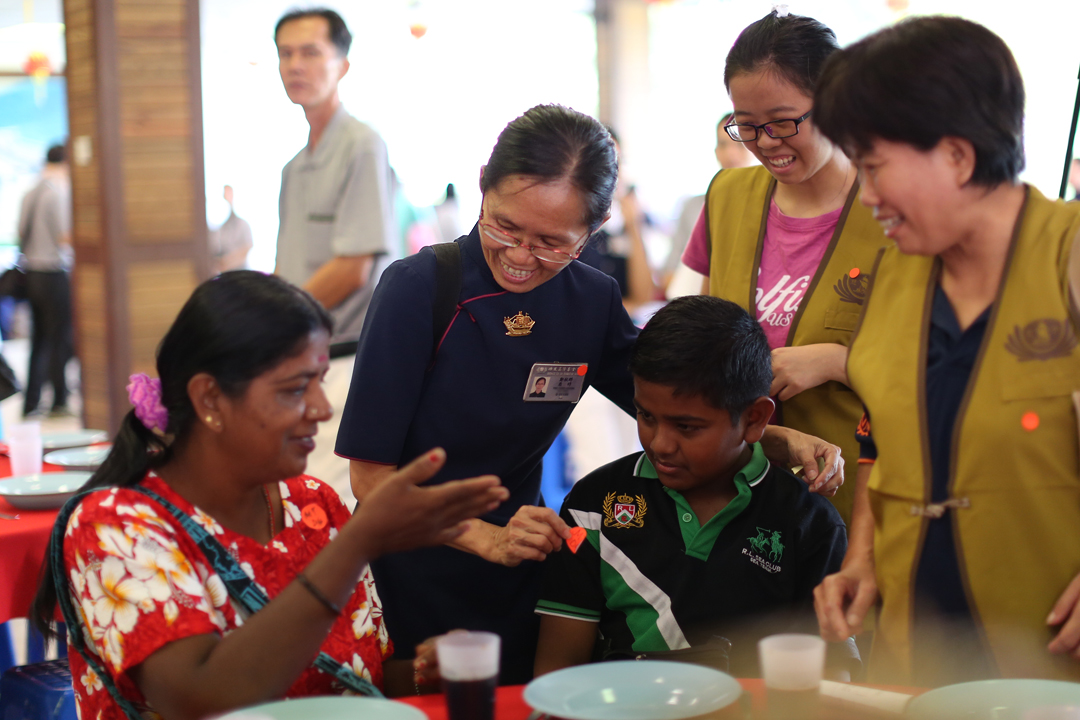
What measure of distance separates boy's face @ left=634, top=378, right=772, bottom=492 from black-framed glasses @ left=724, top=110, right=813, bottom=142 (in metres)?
0.48

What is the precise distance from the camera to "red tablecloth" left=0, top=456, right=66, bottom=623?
204 cm

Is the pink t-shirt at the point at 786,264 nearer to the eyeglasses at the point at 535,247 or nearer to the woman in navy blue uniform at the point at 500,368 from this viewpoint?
the woman in navy blue uniform at the point at 500,368

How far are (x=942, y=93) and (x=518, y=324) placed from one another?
78cm

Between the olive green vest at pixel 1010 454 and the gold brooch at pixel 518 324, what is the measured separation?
1.98 feet

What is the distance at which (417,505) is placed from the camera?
111 centimetres

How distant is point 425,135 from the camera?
10.9 m

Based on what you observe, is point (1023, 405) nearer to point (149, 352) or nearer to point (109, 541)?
point (109, 541)

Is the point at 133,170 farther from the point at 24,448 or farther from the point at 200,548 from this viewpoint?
the point at 200,548

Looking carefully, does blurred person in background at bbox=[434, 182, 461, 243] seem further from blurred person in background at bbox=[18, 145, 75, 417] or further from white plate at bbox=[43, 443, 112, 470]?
white plate at bbox=[43, 443, 112, 470]

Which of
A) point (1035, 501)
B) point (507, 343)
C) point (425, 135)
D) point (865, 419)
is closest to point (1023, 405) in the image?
point (1035, 501)

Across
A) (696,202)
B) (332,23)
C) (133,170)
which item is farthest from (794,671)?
(133,170)

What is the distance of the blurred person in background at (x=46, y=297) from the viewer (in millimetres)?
6973

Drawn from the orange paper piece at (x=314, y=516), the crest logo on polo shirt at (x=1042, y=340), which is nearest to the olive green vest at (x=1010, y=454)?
the crest logo on polo shirt at (x=1042, y=340)

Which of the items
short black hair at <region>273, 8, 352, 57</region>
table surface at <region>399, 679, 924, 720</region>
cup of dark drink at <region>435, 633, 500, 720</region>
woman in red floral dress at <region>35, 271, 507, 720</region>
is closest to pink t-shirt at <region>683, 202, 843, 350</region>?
table surface at <region>399, 679, 924, 720</region>
